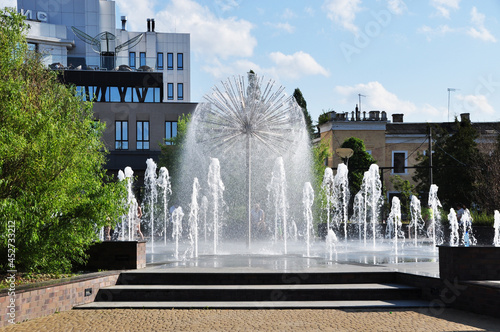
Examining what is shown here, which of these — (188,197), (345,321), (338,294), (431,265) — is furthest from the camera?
(188,197)

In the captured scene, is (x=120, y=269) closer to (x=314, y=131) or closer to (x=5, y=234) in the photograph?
(x=5, y=234)

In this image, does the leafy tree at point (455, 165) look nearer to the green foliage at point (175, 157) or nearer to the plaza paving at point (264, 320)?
the green foliage at point (175, 157)

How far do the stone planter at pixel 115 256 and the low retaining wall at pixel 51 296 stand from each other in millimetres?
774

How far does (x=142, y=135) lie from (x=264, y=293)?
3497 cm

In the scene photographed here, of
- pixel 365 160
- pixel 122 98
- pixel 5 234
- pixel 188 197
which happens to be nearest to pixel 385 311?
pixel 5 234

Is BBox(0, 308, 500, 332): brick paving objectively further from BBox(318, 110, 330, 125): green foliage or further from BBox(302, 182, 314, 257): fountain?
BBox(318, 110, 330, 125): green foliage

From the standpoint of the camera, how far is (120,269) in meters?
11.8

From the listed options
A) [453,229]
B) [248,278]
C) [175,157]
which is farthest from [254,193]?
[248,278]

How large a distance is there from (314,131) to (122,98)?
18.2 metres

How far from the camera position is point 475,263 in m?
9.62

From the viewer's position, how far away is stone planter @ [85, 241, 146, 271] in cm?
1175

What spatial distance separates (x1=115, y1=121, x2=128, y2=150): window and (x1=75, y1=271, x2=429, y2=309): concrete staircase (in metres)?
33.2

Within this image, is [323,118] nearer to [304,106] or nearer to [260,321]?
[304,106]

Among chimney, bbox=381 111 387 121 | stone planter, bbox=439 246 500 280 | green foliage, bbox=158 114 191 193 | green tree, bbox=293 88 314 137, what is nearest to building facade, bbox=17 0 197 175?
green foliage, bbox=158 114 191 193
